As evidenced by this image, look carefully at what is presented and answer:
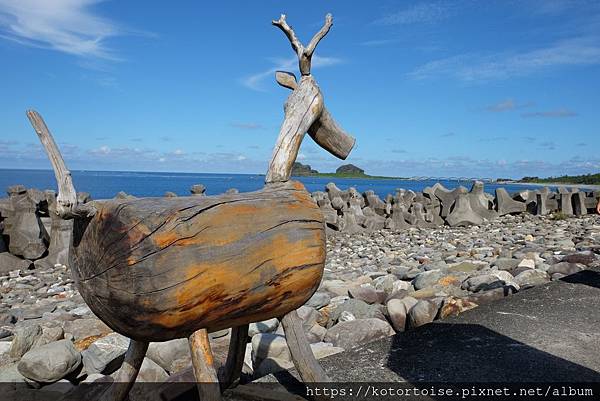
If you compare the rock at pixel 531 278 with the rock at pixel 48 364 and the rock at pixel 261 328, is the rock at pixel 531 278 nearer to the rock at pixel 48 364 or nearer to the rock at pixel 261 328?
the rock at pixel 261 328

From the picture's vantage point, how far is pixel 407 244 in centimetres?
1205

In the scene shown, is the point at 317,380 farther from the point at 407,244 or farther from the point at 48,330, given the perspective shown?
the point at 407,244

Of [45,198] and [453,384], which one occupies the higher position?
[45,198]

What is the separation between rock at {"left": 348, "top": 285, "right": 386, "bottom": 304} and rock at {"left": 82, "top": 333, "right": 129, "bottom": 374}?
2731mm

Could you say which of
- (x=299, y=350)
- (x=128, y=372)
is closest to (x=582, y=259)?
(x=299, y=350)

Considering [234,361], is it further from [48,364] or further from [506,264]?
[506,264]

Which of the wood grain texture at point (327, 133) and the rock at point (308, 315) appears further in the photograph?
the rock at point (308, 315)

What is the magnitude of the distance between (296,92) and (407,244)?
9617 mm

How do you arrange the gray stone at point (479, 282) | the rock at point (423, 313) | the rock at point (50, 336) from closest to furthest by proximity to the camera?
the rock at point (50, 336)
the rock at point (423, 313)
the gray stone at point (479, 282)

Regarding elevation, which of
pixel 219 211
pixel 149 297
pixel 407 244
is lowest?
pixel 407 244

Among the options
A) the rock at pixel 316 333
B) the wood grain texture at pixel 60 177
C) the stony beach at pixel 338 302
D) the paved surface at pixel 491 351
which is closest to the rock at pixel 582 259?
the stony beach at pixel 338 302

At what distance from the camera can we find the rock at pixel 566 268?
20.7ft

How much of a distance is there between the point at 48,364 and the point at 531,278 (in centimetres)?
510

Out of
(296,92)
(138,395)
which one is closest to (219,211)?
(296,92)
